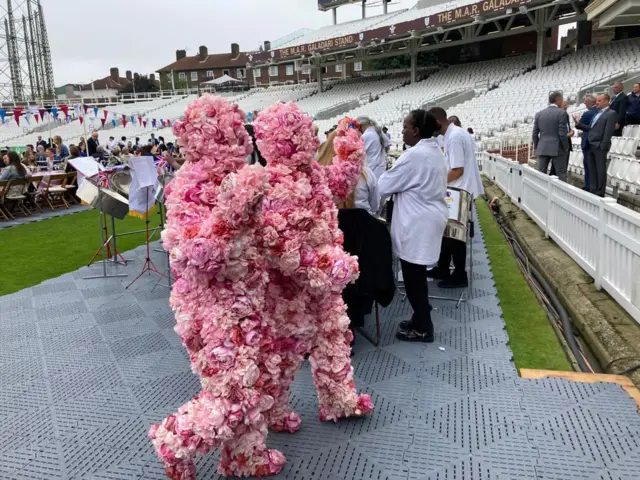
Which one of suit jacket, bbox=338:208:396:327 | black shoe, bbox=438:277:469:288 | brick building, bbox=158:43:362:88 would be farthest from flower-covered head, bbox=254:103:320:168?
brick building, bbox=158:43:362:88

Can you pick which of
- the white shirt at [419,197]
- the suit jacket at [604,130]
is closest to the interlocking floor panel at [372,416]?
the white shirt at [419,197]

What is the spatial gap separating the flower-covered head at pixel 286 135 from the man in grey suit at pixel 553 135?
6.56 m

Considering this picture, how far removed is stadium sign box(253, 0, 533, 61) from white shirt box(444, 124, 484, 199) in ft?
78.4

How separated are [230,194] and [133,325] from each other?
3045 mm

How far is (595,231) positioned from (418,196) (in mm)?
2257

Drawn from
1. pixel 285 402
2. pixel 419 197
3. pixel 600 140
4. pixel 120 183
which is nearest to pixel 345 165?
pixel 419 197

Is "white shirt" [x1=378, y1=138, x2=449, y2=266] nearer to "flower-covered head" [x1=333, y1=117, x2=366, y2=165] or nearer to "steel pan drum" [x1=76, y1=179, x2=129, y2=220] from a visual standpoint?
"flower-covered head" [x1=333, y1=117, x2=366, y2=165]

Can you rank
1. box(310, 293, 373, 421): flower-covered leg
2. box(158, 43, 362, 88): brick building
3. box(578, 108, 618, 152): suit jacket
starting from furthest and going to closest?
box(158, 43, 362, 88): brick building, box(578, 108, 618, 152): suit jacket, box(310, 293, 373, 421): flower-covered leg

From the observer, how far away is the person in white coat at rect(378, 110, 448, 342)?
3768mm

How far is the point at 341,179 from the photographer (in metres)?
3.34

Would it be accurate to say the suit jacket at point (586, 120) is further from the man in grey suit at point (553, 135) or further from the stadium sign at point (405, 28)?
the stadium sign at point (405, 28)

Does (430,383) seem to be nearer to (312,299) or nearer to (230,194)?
(312,299)

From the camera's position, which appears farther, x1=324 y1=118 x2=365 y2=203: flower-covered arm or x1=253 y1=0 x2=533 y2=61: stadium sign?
x1=253 y1=0 x2=533 y2=61: stadium sign

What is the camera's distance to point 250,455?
2.40 meters
